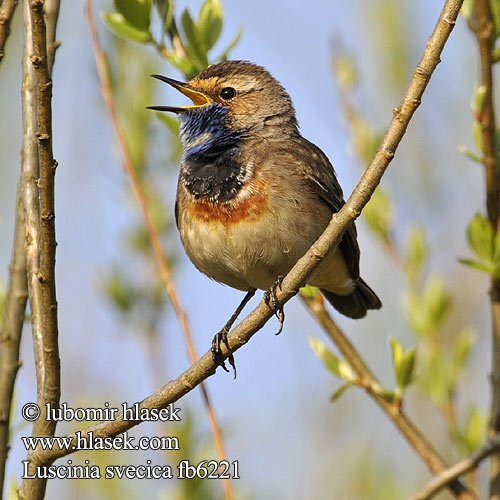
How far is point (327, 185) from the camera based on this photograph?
189 inches

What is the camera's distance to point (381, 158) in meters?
Result: 2.78

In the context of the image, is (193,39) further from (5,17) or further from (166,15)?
(5,17)

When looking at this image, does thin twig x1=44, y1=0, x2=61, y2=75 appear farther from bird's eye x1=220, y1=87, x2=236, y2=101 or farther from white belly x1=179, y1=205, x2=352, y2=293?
bird's eye x1=220, y1=87, x2=236, y2=101

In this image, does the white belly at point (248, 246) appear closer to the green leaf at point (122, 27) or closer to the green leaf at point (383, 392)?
the green leaf at point (383, 392)

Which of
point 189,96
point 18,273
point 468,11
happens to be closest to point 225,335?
point 18,273

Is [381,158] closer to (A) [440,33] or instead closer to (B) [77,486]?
(A) [440,33]

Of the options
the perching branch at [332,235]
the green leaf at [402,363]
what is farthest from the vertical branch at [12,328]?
the green leaf at [402,363]

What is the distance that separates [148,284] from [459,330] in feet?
9.39

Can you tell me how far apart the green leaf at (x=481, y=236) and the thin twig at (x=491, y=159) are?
0.51ft

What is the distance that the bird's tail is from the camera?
545cm

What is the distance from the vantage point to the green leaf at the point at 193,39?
4285 mm

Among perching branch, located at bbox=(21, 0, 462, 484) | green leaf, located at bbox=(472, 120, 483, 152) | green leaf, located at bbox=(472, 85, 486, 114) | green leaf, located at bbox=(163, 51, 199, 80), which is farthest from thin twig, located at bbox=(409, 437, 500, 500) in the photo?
green leaf, located at bbox=(163, 51, 199, 80)

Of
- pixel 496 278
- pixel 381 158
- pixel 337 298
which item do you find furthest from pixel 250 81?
pixel 381 158

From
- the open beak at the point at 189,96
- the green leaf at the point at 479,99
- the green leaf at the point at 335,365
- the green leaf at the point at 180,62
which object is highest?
the open beak at the point at 189,96
